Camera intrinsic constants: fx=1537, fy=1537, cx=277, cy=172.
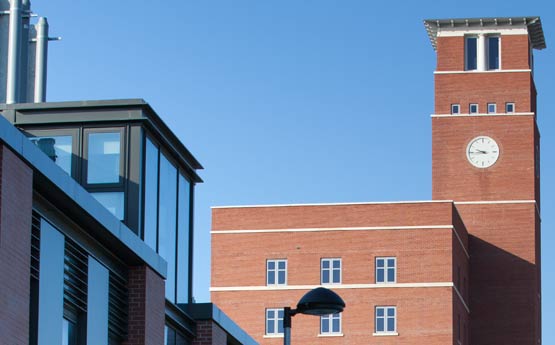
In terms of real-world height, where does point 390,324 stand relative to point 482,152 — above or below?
below

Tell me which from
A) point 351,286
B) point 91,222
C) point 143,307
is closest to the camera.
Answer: point 91,222

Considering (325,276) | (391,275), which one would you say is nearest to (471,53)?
(391,275)

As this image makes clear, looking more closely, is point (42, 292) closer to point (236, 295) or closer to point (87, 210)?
point (87, 210)

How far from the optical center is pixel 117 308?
26.0 meters

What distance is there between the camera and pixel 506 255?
303 ft

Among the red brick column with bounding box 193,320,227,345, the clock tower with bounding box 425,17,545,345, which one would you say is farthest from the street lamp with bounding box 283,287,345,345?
the clock tower with bounding box 425,17,545,345

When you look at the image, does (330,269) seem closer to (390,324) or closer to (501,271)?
(390,324)

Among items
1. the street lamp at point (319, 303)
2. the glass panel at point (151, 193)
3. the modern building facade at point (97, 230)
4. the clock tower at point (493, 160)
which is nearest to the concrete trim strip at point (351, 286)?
the clock tower at point (493, 160)

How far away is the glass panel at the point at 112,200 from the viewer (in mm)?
28875

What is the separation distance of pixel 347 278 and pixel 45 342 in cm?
6285

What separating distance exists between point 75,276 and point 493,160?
72.2 metres

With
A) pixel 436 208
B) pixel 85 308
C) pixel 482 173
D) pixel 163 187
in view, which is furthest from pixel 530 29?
pixel 85 308

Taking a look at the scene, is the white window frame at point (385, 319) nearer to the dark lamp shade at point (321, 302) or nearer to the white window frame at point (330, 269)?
the white window frame at point (330, 269)

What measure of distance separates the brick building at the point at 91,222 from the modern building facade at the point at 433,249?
161 feet
